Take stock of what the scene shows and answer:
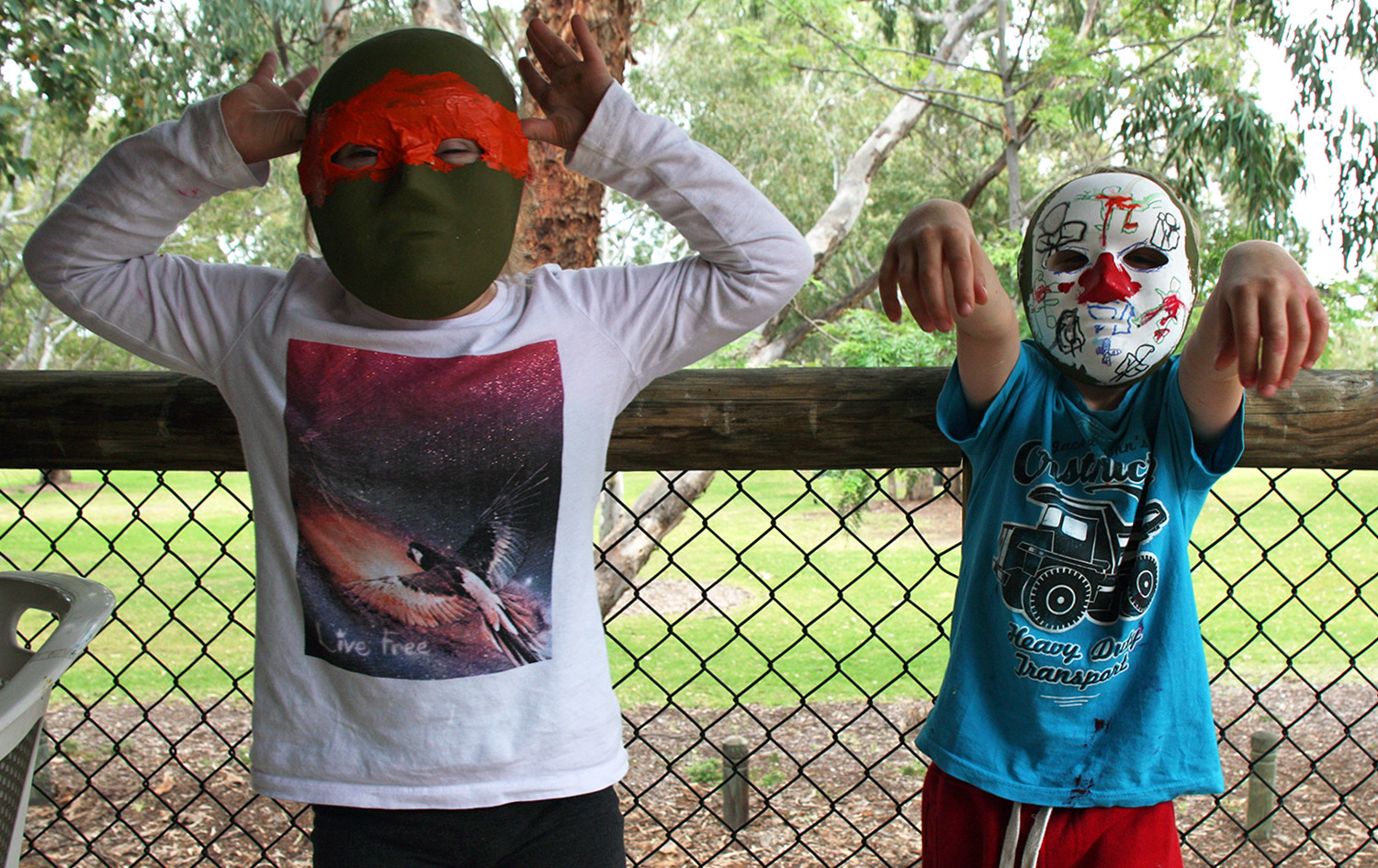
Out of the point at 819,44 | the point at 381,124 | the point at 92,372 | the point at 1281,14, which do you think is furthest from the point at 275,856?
the point at 1281,14

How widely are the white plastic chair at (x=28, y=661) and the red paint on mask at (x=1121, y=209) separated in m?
1.35

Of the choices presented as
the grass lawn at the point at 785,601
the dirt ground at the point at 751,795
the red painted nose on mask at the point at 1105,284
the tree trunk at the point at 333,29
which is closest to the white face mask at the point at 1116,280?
the red painted nose on mask at the point at 1105,284

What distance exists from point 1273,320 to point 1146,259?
304 mm

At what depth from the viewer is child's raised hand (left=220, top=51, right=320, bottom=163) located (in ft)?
4.41

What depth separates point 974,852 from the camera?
155 centimetres

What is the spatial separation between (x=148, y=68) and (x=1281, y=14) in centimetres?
763

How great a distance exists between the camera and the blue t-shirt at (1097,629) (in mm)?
1472

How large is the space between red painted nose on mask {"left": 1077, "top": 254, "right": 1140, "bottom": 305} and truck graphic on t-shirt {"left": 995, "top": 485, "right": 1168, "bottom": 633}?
0.91ft

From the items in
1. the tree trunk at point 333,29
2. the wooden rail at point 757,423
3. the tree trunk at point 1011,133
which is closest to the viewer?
the wooden rail at point 757,423

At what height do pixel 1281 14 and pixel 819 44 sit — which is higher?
pixel 1281 14

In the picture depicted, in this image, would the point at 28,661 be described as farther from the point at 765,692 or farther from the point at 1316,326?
the point at 765,692

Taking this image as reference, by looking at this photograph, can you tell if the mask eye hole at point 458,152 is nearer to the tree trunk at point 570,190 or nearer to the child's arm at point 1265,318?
the child's arm at point 1265,318

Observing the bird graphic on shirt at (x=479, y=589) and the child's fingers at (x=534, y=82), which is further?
the child's fingers at (x=534, y=82)

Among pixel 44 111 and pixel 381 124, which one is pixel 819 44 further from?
pixel 44 111
